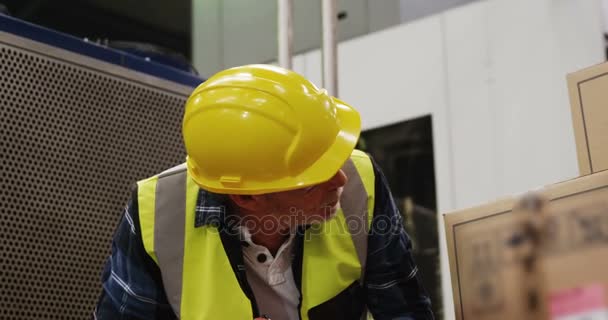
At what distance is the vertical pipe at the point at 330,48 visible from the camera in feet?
6.38

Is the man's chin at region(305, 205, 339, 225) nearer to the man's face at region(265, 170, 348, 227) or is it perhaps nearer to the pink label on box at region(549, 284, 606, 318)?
the man's face at region(265, 170, 348, 227)

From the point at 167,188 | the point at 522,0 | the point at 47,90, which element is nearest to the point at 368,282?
the point at 167,188

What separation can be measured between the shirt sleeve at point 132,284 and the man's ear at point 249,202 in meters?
0.21

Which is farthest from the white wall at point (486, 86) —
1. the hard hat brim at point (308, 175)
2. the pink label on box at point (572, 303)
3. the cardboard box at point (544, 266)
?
the pink label on box at point (572, 303)

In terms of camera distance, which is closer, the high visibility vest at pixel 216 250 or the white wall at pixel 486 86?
the high visibility vest at pixel 216 250

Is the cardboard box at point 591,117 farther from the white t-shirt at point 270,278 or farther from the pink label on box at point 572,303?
the pink label on box at point 572,303

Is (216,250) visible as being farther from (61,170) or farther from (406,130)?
(406,130)

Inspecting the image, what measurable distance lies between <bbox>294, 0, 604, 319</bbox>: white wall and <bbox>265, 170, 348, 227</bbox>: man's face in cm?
144

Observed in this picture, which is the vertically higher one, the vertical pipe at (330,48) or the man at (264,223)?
the vertical pipe at (330,48)

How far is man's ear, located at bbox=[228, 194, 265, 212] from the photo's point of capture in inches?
54.2

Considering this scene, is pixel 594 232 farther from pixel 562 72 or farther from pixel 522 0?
pixel 522 0

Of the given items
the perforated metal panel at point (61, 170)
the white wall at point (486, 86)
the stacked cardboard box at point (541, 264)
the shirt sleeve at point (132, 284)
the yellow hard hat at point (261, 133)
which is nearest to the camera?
the stacked cardboard box at point (541, 264)

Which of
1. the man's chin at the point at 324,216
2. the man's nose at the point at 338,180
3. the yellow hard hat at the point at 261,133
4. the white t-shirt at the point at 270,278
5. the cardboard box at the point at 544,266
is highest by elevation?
the yellow hard hat at the point at 261,133

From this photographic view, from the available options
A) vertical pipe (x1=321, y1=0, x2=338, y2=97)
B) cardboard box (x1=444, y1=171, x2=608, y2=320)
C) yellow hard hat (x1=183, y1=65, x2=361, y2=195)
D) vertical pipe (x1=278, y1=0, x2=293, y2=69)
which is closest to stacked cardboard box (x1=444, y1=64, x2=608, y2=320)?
cardboard box (x1=444, y1=171, x2=608, y2=320)
